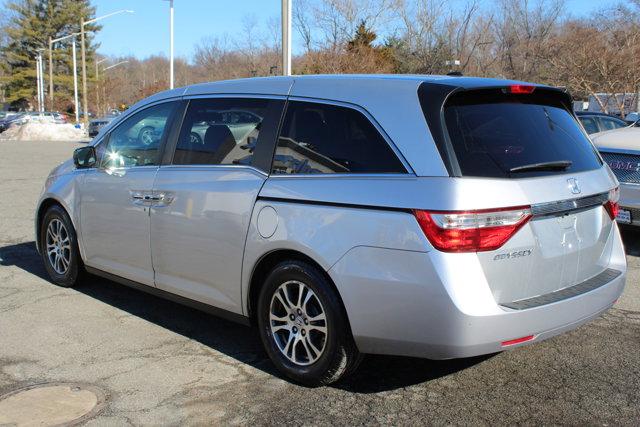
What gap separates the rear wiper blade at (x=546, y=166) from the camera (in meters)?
3.27

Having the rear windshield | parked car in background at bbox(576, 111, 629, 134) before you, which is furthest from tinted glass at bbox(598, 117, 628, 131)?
the rear windshield

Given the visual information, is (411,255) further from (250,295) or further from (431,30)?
(431,30)

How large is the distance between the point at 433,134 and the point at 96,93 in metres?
60.5

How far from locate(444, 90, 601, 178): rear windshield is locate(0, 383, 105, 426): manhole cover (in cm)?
239

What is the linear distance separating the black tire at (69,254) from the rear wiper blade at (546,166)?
12.6 feet

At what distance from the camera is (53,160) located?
20.4 m

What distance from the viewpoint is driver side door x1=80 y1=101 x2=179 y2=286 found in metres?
4.64

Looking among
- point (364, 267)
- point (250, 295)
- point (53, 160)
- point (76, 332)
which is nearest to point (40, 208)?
point (76, 332)

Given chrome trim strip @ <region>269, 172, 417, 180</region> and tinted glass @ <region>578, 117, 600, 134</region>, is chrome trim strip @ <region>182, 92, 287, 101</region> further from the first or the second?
tinted glass @ <region>578, 117, 600, 134</region>

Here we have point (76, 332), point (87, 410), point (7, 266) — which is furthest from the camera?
point (7, 266)

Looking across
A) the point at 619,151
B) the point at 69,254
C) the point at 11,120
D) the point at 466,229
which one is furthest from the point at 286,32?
the point at 11,120

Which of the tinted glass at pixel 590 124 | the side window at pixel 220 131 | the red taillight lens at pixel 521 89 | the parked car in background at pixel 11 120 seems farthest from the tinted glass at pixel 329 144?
the parked car in background at pixel 11 120

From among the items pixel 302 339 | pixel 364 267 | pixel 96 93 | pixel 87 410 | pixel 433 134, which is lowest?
pixel 87 410

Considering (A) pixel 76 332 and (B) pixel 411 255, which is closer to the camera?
(B) pixel 411 255
